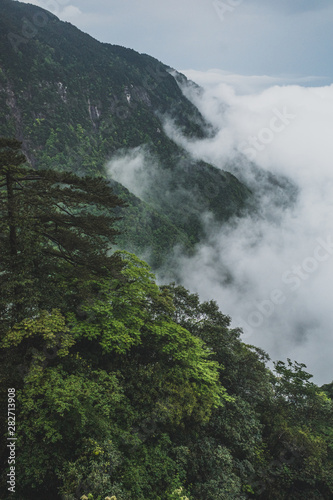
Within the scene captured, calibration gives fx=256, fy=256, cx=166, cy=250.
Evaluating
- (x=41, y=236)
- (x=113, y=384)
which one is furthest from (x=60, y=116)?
(x=113, y=384)

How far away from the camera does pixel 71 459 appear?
839 cm

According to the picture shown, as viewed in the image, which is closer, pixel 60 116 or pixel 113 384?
pixel 113 384

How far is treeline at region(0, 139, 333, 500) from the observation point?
798 cm

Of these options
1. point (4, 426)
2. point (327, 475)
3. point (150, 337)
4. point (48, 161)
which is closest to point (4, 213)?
point (4, 426)

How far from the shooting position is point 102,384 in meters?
9.98

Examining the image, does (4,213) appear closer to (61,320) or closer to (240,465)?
(61,320)

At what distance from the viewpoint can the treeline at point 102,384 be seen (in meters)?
7.98

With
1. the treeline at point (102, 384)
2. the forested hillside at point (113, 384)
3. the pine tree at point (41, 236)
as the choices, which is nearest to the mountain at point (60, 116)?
the forested hillside at point (113, 384)

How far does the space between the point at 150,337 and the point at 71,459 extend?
6.67 m

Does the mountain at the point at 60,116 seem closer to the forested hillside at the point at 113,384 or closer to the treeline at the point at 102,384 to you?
the forested hillside at the point at 113,384

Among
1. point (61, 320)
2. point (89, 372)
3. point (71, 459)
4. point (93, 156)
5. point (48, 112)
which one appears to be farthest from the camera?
point (93, 156)

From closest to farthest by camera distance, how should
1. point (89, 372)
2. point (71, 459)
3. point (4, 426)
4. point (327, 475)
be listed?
point (4, 426), point (71, 459), point (89, 372), point (327, 475)

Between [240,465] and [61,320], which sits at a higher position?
[61,320]

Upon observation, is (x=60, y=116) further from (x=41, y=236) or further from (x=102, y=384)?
(x=102, y=384)
